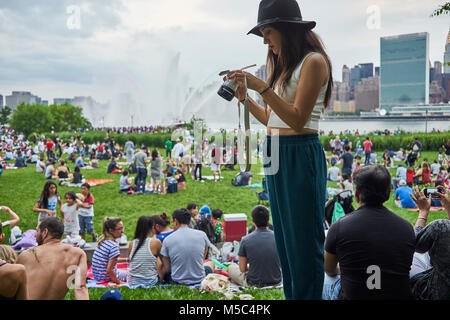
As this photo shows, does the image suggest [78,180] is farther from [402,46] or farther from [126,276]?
[402,46]

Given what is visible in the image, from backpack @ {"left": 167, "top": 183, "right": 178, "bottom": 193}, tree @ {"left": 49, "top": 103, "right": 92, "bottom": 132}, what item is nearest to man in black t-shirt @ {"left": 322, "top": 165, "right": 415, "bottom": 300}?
backpack @ {"left": 167, "top": 183, "right": 178, "bottom": 193}

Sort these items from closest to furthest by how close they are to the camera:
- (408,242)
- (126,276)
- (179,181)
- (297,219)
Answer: (297,219) < (408,242) < (126,276) < (179,181)

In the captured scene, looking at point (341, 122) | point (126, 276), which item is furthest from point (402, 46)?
point (341, 122)

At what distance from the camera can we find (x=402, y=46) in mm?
6711

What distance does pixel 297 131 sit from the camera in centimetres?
159

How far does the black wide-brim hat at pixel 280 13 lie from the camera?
1578 mm

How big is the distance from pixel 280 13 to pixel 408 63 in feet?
20.8

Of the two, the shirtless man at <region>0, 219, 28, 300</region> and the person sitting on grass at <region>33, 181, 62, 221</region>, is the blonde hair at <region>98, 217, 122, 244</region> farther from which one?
the person sitting on grass at <region>33, 181, 62, 221</region>

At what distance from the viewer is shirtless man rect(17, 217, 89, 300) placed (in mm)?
3299

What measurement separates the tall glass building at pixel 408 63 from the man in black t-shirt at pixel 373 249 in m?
3.78

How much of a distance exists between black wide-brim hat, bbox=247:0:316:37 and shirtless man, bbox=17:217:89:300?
2.73 meters

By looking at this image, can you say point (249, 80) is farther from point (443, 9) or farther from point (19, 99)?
point (19, 99)

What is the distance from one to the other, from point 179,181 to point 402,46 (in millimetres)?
9846

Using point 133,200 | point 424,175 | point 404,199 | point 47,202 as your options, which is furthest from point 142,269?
point 424,175
